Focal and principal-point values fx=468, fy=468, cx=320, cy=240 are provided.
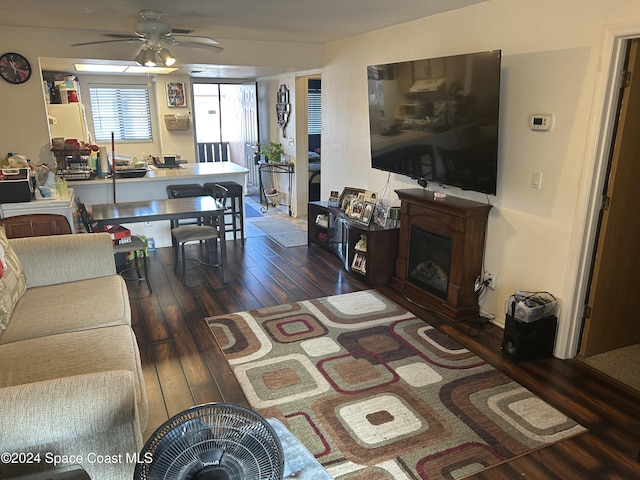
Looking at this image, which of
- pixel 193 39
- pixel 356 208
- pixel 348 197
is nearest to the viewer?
pixel 193 39

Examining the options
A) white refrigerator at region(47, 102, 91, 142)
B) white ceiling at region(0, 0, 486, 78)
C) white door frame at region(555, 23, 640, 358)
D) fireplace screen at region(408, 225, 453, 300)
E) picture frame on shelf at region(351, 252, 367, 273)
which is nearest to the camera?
white door frame at region(555, 23, 640, 358)

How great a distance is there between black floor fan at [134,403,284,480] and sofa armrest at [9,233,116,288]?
6.96ft

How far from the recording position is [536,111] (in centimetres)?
307

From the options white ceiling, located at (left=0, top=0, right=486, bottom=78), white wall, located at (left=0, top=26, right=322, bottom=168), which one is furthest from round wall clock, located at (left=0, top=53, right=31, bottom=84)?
white ceiling, located at (left=0, top=0, right=486, bottom=78)

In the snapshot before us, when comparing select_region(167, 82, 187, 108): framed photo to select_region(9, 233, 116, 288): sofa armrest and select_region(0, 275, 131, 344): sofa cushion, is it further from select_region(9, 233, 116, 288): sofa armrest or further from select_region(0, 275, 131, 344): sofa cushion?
select_region(0, 275, 131, 344): sofa cushion

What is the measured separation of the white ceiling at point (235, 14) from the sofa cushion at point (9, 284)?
1874 millimetres

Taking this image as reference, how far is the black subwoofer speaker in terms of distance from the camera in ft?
9.84

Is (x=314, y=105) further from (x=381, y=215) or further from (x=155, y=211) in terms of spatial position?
(x=155, y=211)

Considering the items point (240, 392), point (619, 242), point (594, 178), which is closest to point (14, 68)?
point (240, 392)

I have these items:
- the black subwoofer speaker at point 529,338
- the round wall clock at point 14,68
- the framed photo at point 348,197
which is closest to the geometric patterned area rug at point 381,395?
the black subwoofer speaker at point 529,338

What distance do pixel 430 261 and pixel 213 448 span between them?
308 centimetres

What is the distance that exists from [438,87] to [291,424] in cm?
256

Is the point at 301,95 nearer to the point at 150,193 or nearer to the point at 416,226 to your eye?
the point at 150,193

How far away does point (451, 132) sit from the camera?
347cm
